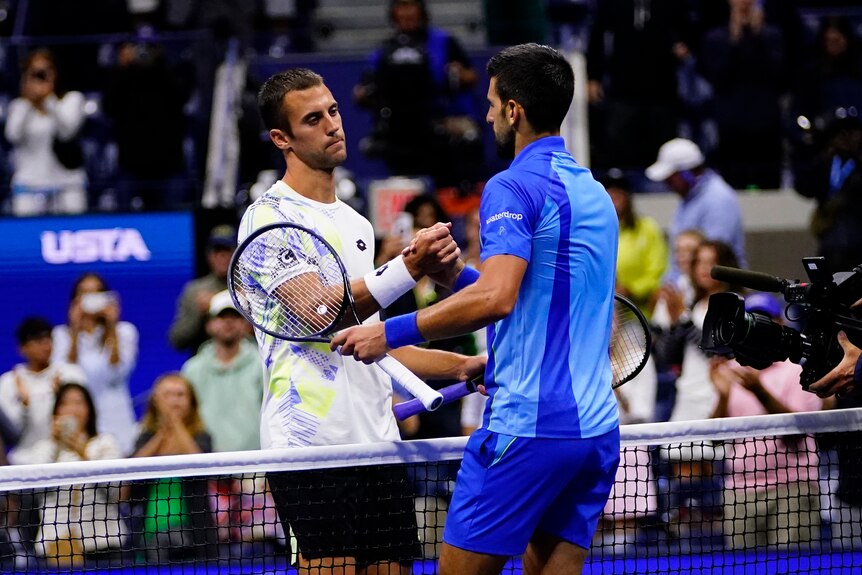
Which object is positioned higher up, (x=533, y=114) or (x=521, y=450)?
(x=533, y=114)

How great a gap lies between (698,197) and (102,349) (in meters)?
4.14

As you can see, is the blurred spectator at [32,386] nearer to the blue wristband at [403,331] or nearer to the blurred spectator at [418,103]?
the blurred spectator at [418,103]

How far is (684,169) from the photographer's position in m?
9.68

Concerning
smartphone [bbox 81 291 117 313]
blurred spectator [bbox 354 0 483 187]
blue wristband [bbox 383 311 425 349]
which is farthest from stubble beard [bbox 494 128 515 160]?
blurred spectator [bbox 354 0 483 187]

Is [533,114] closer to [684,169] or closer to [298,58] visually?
[684,169]

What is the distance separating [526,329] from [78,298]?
6139 millimetres

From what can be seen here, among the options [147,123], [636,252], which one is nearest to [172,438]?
[636,252]

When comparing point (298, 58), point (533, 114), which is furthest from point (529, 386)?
point (298, 58)

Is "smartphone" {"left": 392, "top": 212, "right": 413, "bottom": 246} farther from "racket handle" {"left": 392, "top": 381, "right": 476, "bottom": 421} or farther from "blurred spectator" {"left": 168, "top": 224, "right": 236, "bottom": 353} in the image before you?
"racket handle" {"left": 392, "top": 381, "right": 476, "bottom": 421}

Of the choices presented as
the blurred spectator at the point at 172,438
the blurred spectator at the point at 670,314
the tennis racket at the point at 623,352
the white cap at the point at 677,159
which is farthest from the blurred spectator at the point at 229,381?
the tennis racket at the point at 623,352

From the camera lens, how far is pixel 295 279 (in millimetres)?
4574

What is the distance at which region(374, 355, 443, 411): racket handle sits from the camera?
4348 millimetres

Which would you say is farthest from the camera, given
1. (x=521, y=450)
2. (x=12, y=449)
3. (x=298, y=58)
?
(x=298, y=58)

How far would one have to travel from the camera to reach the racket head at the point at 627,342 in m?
5.05
